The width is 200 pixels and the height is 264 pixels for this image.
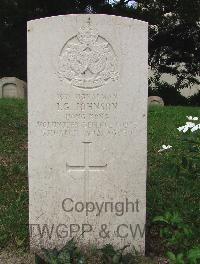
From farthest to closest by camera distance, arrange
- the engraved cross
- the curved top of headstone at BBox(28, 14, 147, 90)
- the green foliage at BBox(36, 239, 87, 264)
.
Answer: the engraved cross < the curved top of headstone at BBox(28, 14, 147, 90) < the green foliage at BBox(36, 239, 87, 264)

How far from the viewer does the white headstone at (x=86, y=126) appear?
429cm

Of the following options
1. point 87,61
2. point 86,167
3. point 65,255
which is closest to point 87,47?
point 87,61

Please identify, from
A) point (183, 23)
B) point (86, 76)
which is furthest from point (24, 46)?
point (86, 76)

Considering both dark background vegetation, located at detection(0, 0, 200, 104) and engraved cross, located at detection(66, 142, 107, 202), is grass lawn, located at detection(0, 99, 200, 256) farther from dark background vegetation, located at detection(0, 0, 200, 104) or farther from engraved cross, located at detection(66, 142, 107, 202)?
dark background vegetation, located at detection(0, 0, 200, 104)

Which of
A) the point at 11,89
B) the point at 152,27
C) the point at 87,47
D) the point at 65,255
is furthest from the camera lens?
the point at 152,27

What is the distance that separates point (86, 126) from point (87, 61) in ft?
1.70

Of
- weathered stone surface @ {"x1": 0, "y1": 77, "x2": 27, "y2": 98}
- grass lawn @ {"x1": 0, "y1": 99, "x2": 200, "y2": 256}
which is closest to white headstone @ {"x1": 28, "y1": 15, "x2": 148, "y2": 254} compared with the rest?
grass lawn @ {"x1": 0, "y1": 99, "x2": 200, "y2": 256}

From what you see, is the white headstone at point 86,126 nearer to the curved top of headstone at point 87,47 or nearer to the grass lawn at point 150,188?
the curved top of headstone at point 87,47

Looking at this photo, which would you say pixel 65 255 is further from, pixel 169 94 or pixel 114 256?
pixel 169 94

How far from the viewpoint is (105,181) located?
4418 mm

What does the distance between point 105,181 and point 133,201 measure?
0.28 m

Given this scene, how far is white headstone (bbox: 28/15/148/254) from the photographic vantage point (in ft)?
14.1

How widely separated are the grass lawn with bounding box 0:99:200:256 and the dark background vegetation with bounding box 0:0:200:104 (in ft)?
30.4

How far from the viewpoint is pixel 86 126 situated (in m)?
4.37
